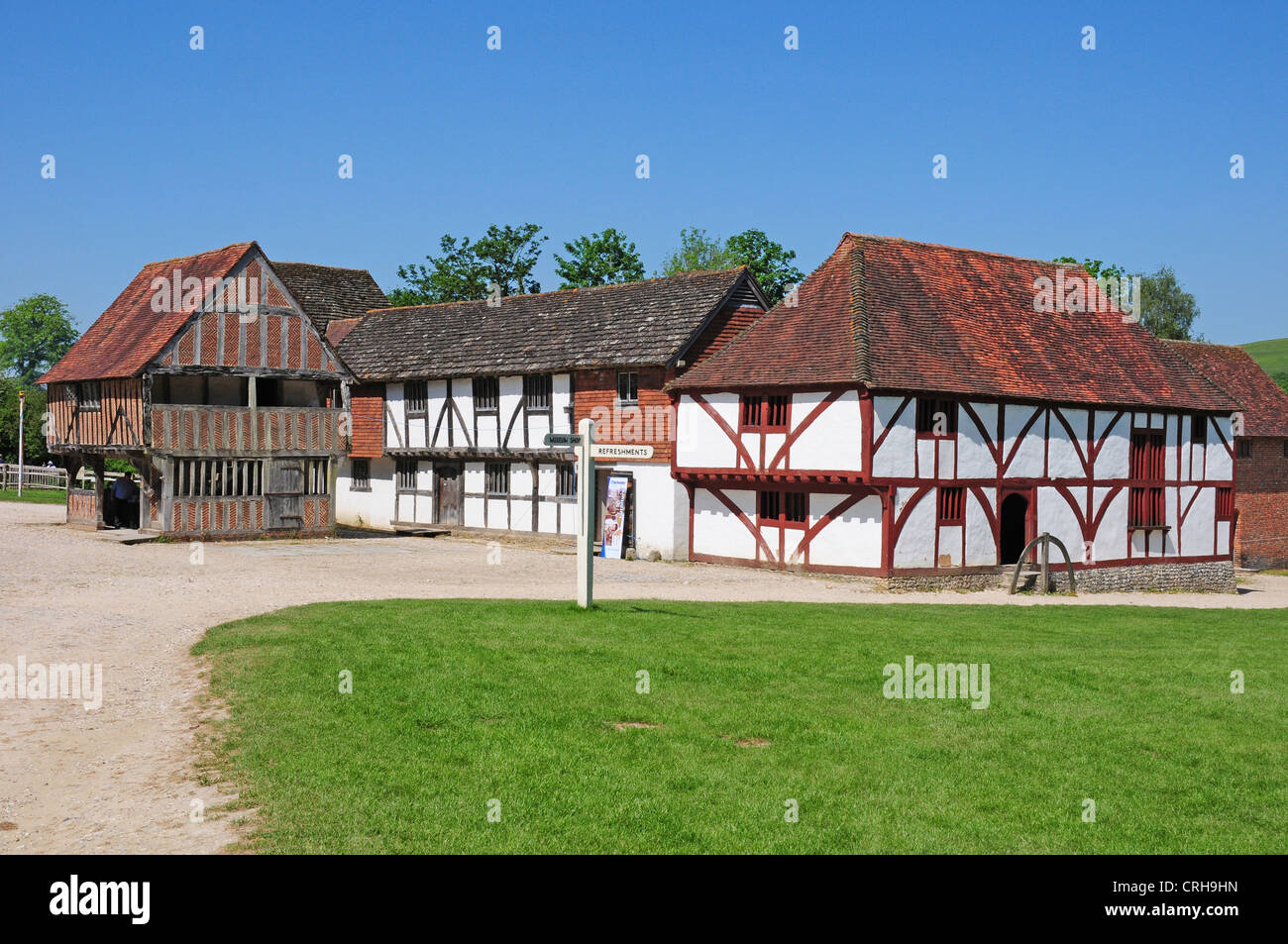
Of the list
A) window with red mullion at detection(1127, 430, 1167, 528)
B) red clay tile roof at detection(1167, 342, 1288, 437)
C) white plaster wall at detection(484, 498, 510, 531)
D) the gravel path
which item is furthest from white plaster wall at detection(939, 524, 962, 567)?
red clay tile roof at detection(1167, 342, 1288, 437)

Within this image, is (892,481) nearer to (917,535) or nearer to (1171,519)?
(917,535)

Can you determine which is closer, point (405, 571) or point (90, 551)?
point (405, 571)

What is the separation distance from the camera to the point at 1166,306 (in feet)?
250

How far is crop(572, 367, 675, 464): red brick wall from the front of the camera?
32.8m

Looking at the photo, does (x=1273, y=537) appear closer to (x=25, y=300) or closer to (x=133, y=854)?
(x=133, y=854)

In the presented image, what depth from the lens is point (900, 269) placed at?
108ft

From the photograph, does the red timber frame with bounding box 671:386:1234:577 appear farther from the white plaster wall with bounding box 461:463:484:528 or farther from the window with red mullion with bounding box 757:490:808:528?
the white plaster wall with bounding box 461:463:484:528

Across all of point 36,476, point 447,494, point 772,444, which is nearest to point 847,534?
point 772,444

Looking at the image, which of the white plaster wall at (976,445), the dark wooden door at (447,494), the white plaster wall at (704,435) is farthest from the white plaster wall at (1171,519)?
the dark wooden door at (447,494)

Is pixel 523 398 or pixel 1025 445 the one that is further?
pixel 523 398

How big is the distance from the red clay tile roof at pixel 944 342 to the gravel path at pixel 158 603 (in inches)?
201

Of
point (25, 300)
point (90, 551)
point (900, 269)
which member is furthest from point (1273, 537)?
point (25, 300)

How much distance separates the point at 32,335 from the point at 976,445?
116m
